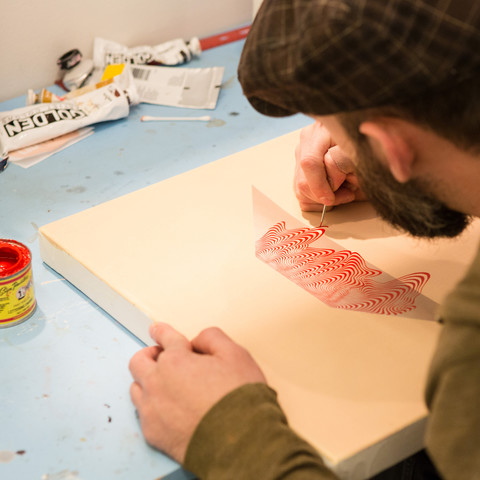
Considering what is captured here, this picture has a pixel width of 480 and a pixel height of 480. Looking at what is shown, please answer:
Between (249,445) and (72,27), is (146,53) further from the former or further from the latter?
(249,445)

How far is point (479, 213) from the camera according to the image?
703 mm

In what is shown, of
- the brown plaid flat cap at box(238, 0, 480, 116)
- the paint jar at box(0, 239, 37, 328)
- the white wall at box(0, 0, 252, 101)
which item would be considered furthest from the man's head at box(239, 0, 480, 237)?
the white wall at box(0, 0, 252, 101)

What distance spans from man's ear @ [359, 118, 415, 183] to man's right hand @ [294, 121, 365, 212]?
0.33 meters

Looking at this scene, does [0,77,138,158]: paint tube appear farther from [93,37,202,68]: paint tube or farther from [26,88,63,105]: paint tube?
[93,37,202,68]: paint tube

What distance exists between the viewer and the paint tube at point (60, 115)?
1278mm

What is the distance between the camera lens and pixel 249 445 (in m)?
0.63

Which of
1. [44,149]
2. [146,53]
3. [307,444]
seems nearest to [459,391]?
[307,444]

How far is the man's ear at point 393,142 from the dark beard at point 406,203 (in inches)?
1.6

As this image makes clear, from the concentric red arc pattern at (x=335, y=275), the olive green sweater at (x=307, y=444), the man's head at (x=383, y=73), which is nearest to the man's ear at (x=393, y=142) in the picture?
the man's head at (x=383, y=73)

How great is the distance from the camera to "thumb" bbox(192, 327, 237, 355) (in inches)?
29.3

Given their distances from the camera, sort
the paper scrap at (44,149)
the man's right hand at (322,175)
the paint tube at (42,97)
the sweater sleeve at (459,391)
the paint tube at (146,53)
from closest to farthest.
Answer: the sweater sleeve at (459,391), the man's right hand at (322,175), the paper scrap at (44,149), the paint tube at (42,97), the paint tube at (146,53)

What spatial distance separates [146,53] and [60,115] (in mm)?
384

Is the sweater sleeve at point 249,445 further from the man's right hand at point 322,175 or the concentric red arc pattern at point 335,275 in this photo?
the man's right hand at point 322,175

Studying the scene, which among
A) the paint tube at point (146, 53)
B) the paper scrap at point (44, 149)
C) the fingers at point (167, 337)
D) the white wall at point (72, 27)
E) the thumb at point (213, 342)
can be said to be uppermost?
the white wall at point (72, 27)
